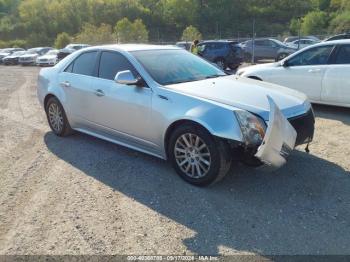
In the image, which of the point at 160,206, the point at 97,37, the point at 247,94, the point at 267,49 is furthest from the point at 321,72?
the point at 97,37

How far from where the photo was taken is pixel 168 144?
4.62 m

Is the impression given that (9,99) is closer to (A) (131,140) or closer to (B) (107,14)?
(A) (131,140)

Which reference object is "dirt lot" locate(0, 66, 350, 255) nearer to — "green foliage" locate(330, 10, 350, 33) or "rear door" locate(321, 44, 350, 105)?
"rear door" locate(321, 44, 350, 105)

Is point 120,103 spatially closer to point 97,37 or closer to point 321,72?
point 321,72

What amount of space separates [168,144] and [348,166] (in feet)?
7.63

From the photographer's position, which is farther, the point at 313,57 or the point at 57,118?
the point at 313,57

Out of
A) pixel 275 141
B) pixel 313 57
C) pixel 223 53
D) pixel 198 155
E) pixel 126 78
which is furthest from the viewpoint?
pixel 223 53

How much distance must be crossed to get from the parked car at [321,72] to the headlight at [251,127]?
412 cm

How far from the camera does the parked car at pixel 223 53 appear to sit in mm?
18375

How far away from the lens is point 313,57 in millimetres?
7910

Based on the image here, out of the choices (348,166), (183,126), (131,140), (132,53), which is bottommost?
(348,166)

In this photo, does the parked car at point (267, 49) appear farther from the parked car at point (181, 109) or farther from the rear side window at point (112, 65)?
the rear side window at point (112, 65)

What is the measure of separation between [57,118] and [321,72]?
5.17 m

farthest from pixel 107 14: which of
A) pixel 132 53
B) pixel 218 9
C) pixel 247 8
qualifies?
pixel 132 53
